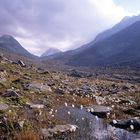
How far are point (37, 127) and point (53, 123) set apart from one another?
2.22m

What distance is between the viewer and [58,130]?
65.5 ft

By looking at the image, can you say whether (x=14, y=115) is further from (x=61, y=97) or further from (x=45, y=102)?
(x=61, y=97)

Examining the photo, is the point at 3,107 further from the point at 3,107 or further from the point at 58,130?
the point at 58,130

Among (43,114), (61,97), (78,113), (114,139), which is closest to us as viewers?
(114,139)

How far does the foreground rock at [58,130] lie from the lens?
62.3 feet

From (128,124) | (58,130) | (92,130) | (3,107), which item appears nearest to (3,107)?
(3,107)

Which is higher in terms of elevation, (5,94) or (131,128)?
(5,94)

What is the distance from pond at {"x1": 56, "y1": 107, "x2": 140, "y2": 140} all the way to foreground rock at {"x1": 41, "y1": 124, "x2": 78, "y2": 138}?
0.38 meters

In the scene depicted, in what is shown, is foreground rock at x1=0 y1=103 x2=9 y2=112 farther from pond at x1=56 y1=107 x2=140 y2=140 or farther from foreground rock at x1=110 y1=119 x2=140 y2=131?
foreground rock at x1=110 y1=119 x2=140 y2=131

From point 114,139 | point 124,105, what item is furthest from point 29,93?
point 114,139

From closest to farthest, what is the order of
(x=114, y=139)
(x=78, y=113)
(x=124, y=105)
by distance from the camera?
Result: (x=114, y=139) → (x=78, y=113) → (x=124, y=105)

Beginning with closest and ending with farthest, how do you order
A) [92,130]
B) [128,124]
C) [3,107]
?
[92,130] → [128,124] → [3,107]

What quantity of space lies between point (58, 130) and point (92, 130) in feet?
7.42

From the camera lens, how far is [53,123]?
858 inches
